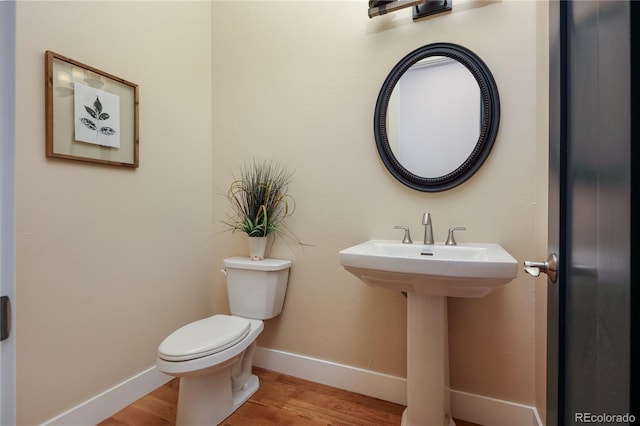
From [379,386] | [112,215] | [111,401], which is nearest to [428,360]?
[379,386]

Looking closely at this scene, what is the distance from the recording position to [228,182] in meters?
2.12

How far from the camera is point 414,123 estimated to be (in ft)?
5.32

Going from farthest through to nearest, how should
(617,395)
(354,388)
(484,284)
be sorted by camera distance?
(354,388) → (484,284) → (617,395)

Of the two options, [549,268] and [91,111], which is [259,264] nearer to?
[91,111]

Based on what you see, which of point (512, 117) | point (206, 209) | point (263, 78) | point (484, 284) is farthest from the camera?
point (206, 209)

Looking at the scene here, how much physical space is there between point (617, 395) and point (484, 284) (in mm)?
746

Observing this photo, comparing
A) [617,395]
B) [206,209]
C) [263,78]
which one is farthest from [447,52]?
[206,209]

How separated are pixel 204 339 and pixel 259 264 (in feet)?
1.66

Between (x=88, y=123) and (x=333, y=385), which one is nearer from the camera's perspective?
(x=88, y=123)

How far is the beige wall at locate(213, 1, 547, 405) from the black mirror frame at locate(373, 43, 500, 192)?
4 cm

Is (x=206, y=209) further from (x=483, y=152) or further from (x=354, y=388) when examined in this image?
(x=483, y=152)

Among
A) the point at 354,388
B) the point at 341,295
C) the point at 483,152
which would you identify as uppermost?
the point at 483,152

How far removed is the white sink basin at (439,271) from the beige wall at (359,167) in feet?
0.96

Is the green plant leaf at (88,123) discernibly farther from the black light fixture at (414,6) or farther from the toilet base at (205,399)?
the black light fixture at (414,6)
